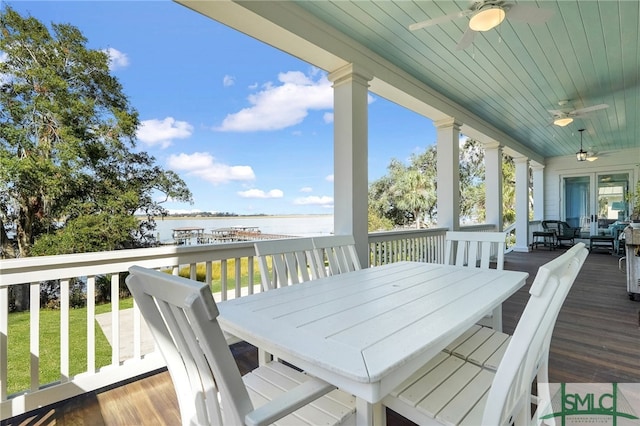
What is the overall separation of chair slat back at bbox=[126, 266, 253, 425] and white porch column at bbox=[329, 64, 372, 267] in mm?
2272

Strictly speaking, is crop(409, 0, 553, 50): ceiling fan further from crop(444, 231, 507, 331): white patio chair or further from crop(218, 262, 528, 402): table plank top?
crop(218, 262, 528, 402): table plank top

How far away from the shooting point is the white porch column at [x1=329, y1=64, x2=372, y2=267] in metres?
3.00

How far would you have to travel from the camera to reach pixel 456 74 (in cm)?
373

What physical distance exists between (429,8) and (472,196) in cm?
1282

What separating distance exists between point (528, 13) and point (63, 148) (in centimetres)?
786

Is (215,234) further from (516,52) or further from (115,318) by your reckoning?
(516,52)

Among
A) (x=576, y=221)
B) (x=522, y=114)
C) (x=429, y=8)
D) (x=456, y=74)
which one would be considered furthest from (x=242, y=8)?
(x=576, y=221)

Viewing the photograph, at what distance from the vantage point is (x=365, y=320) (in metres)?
1.13

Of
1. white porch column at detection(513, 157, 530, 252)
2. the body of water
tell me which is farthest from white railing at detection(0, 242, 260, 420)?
white porch column at detection(513, 157, 530, 252)

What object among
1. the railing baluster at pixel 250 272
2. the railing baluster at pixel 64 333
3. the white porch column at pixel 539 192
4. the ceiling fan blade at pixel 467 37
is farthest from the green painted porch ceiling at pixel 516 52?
the white porch column at pixel 539 192

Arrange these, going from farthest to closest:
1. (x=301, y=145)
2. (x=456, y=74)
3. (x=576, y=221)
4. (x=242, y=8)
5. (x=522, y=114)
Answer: (x=301, y=145)
(x=576, y=221)
(x=522, y=114)
(x=456, y=74)
(x=242, y=8)

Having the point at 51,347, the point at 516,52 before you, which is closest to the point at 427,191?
the point at 516,52

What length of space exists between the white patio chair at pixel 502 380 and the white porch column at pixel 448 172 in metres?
3.57

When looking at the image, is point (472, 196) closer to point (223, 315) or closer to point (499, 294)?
point (499, 294)
